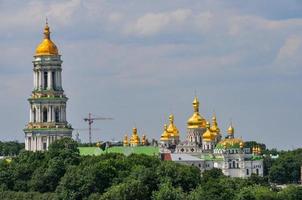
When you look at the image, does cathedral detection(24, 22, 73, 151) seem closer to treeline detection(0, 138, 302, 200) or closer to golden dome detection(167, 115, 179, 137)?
treeline detection(0, 138, 302, 200)

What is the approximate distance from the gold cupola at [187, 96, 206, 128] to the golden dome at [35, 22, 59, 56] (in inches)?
1060

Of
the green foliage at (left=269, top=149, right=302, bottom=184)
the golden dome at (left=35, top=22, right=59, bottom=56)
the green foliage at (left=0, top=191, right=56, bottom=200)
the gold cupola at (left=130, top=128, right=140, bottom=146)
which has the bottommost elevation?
the green foliage at (left=0, top=191, right=56, bottom=200)

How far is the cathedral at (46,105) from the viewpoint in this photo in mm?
134625

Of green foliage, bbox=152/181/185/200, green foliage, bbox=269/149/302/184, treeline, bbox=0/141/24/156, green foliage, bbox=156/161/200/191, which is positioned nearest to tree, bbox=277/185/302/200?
green foliage, bbox=156/161/200/191

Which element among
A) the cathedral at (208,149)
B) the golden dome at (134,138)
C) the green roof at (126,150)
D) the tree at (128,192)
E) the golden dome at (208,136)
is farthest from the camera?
the golden dome at (134,138)

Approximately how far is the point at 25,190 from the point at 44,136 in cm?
2745

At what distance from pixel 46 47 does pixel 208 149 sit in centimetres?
2687

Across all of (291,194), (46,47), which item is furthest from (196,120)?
(291,194)

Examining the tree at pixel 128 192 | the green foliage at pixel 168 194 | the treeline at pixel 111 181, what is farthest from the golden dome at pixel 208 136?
the green foliage at pixel 168 194

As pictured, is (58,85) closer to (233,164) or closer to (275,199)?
(233,164)

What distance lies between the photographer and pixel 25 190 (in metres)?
108

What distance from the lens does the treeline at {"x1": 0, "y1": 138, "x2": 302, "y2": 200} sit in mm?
90438

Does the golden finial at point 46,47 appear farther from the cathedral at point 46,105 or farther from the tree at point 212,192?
the tree at point 212,192

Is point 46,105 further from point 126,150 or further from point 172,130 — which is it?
point 172,130
